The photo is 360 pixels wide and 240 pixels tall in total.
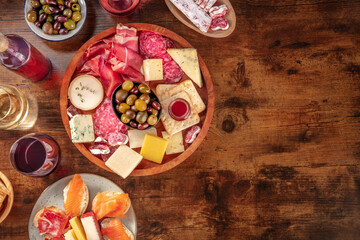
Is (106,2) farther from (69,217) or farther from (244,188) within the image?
(244,188)

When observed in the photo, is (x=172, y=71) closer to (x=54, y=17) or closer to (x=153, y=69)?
(x=153, y=69)

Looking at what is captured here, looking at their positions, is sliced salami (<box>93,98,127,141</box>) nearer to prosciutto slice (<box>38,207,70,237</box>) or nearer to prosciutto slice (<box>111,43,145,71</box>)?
prosciutto slice (<box>111,43,145,71</box>)

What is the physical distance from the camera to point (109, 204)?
4.35ft

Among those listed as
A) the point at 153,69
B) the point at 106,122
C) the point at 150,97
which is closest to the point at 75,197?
the point at 106,122

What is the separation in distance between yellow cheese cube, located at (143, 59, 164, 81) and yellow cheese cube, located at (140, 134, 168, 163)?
0.29m

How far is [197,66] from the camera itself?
56.4 inches

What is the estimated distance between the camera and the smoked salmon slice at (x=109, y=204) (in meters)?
1.33

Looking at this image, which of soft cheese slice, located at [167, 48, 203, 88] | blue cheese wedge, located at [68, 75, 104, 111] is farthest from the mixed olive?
soft cheese slice, located at [167, 48, 203, 88]

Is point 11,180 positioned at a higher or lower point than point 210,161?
lower

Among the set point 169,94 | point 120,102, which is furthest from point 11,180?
point 169,94

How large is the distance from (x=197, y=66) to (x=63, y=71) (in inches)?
27.7

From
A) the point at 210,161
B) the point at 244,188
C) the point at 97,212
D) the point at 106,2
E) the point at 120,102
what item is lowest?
the point at 97,212

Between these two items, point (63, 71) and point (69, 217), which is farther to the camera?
point (63, 71)

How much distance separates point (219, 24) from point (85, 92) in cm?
76
